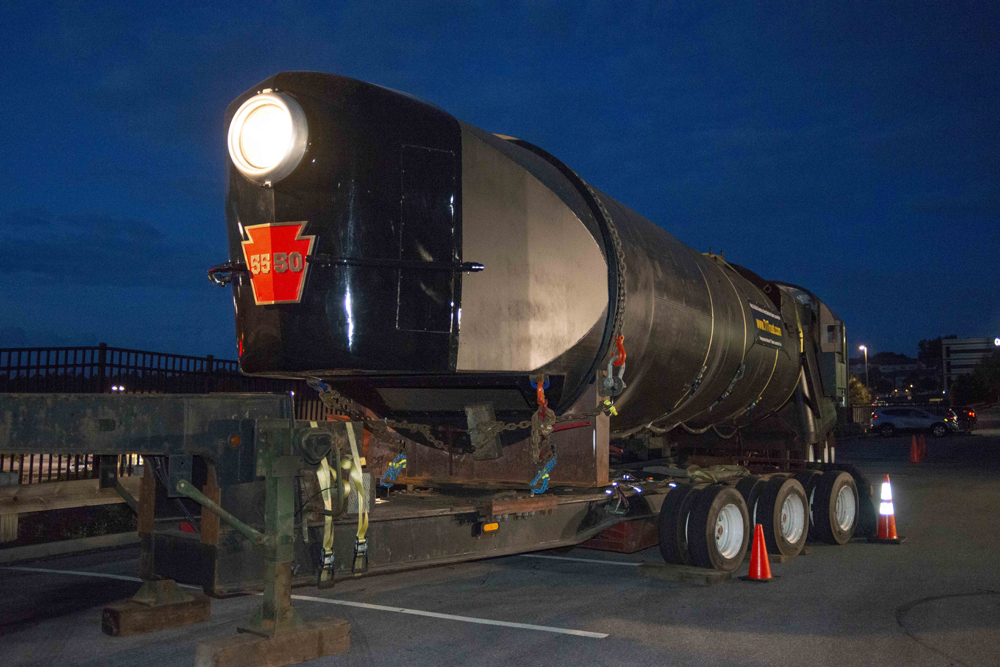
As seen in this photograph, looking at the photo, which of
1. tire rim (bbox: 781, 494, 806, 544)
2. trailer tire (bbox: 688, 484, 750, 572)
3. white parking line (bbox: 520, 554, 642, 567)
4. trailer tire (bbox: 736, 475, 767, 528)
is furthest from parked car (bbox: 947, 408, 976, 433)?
trailer tire (bbox: 688, 484, 750, 572)

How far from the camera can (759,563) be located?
802cm

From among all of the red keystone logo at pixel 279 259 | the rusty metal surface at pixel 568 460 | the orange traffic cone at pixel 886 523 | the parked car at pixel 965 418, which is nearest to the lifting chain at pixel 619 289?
the rusty metal surface at pixel 568 460

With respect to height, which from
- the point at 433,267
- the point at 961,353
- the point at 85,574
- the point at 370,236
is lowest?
the point at 85,574

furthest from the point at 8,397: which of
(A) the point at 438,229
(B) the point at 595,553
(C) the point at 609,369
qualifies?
(B) the point at 595,553

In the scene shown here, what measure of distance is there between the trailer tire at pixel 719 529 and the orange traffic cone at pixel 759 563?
152mm

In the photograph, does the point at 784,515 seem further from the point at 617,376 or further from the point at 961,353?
the point at 961,353

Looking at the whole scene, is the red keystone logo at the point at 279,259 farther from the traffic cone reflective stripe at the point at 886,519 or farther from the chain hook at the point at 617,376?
the traffic cone reflective stripe at the point at 886,519

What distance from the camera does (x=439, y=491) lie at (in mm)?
7309

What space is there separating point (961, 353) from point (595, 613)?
180600 millimetres

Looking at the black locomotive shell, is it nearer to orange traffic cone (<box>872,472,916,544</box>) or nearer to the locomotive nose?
the locomotive nose

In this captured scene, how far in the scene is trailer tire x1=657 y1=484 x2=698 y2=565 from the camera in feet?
25.5

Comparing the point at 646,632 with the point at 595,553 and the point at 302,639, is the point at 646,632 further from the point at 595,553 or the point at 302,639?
the point at 595,553

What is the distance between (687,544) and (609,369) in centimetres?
221

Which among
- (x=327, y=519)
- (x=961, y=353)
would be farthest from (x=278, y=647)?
(x=961, y=353)
